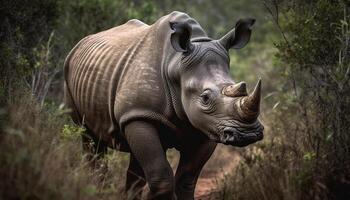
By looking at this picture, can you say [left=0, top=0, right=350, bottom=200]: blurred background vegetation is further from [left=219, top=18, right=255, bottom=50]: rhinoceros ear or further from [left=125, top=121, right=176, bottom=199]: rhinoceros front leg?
[left=219, top=18, right=255, bottom=50]: rhinoceros ear

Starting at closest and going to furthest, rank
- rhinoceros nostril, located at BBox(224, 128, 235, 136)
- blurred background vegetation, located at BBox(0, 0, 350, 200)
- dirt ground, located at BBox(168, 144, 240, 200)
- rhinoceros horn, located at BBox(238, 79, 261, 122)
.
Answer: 1. blurred background vegetation, located at BBox(0, 0, 350, 200)
2. rhinoceros horn, located at BBox(238, 79, 261, 122)
3. rhinoceros nostril, located at BBox(224, 128, 235, 136)
4. dirt ground, located at BBox(168, 144, 240, 200)

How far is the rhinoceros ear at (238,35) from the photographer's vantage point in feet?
18.4

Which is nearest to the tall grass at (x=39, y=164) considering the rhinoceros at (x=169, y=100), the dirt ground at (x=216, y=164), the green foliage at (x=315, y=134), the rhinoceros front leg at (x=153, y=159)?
the rhinoceros front leg at (x=153, y=159)

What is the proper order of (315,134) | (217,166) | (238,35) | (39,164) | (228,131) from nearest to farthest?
(39,164), (228,131), (238,35), (315,134), (217,166)

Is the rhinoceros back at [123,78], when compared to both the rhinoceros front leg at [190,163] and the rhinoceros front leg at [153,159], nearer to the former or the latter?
the rhinoceros front leg at [153,159]

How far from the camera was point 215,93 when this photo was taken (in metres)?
4.98

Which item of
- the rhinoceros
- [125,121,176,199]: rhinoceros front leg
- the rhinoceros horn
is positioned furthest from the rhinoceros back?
the rhinoceros horn

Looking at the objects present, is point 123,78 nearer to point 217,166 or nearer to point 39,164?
point 39,164

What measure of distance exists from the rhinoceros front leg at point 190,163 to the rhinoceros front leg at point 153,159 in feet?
1.32

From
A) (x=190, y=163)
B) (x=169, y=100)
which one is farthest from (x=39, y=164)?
(x=190, y=163)

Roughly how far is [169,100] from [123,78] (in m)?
0.60

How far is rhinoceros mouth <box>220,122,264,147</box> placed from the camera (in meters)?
4.62

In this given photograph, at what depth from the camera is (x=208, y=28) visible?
59.9 ft

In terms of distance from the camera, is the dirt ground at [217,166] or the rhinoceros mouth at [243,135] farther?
the dirt ground at [217,166]
